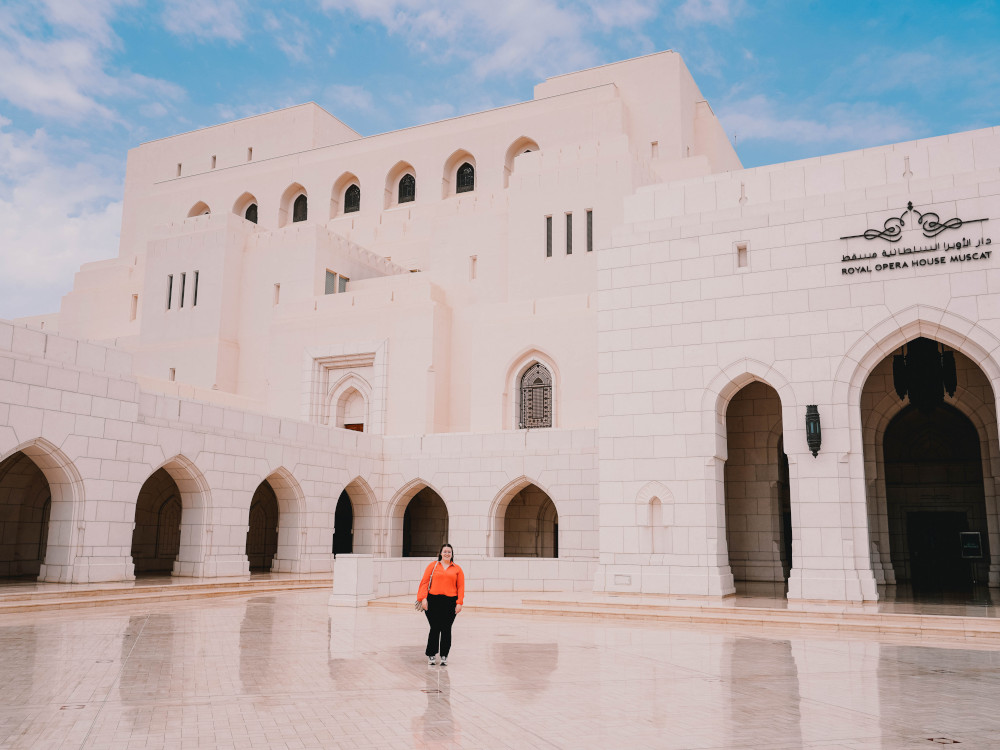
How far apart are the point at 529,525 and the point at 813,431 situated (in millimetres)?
12559

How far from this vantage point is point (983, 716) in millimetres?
6707

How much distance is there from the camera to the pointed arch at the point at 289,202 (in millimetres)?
40625

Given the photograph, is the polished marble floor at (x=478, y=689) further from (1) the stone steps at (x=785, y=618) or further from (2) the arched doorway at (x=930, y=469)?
(2) the arched doorway at (x=930, y=469)

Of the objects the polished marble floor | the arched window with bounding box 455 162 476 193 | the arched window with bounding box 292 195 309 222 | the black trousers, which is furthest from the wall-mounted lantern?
the arched window with bounding box 292 195 309 222

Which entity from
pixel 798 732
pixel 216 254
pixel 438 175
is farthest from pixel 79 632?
pixel 438 175

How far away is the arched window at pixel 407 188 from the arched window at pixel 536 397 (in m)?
15.7

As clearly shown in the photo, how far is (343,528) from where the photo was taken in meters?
27.4

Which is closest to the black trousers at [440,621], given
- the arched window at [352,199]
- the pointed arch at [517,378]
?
the pointed arch at [517,378]

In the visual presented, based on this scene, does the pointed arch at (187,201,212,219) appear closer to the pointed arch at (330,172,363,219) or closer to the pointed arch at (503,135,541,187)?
the pointed arch at (330,172,363,219)

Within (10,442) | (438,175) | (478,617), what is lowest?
(478,617)

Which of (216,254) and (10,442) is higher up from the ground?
(216,254)

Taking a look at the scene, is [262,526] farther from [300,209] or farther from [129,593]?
[300,209]

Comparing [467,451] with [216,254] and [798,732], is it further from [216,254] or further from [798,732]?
[798,732]

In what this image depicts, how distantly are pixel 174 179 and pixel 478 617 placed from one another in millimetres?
36764
